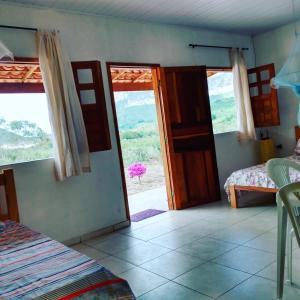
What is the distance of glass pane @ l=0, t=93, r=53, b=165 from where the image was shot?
3189mm

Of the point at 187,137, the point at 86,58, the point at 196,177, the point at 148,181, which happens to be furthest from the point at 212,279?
the point at 148,181

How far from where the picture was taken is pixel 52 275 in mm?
1249

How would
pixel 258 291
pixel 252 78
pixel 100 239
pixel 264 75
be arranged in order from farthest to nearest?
pixel 252 78 → pixel 264 75 → pixel 100 239 → pixel 258 291

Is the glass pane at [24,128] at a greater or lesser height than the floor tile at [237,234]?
greater

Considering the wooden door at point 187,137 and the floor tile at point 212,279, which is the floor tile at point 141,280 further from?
the wooden door at point 187,137

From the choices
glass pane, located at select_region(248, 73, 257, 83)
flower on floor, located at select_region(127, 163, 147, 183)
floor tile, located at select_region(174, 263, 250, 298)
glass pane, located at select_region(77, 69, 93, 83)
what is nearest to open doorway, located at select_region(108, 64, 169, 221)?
flower on floor, located at select_region(127, 163, 147, 183)

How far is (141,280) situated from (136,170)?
4.87 meters

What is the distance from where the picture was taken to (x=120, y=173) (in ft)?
12.6

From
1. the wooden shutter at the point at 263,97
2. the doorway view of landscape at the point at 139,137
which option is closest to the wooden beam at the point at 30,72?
the doorway view of landscape at the point at 139,137

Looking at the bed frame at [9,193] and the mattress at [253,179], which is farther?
the mattress at [253,179]

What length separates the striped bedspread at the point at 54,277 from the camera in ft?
3.70

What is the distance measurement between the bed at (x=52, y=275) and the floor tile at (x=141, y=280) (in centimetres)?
88

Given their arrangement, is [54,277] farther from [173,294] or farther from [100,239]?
[100,239]

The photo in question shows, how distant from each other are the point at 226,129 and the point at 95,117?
8.39ft
